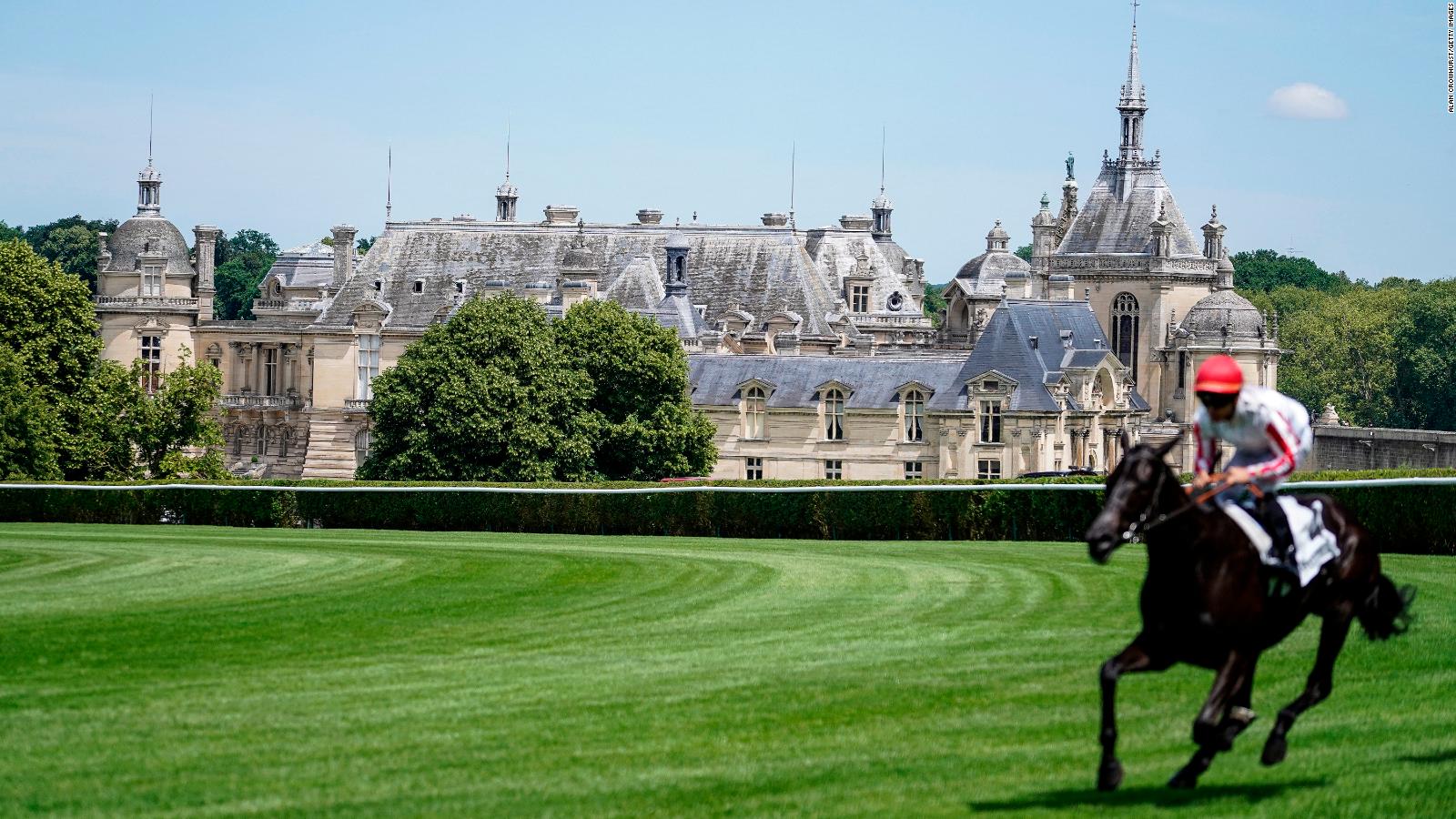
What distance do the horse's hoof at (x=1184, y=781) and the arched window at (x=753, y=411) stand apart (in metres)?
83.5

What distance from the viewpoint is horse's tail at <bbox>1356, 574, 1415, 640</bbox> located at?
1677cm

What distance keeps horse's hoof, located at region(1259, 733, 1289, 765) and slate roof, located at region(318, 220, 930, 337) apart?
10489 centimetres

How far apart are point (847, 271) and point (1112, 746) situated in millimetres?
122341

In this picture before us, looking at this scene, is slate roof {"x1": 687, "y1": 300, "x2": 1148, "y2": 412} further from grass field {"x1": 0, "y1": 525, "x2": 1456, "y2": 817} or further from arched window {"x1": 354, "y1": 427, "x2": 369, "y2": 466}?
grass field {"x1": 0, "y1": 525, "x2": 1456, "y2": 817}

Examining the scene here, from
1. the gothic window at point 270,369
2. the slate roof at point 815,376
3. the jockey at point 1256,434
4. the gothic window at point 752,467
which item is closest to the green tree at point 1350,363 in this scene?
the slate roof at point 815,376

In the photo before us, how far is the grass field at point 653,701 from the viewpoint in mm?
15422

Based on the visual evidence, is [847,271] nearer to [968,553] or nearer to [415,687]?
[968,553]

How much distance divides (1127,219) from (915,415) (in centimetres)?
4711

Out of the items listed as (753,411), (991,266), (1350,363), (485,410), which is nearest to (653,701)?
(485,410)

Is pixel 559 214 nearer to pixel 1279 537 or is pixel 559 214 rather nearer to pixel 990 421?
pixel 990 421

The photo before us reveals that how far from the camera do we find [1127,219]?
139 meters

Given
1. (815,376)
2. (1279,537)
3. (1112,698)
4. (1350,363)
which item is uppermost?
(1350,363)

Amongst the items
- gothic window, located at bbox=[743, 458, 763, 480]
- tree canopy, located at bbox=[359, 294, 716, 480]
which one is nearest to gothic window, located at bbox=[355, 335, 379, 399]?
gothic window, located at bbox=[743, 458, 763, 480]

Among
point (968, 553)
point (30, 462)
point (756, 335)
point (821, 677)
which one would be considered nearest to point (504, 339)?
point (30, 462)
